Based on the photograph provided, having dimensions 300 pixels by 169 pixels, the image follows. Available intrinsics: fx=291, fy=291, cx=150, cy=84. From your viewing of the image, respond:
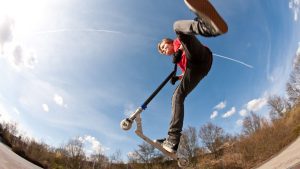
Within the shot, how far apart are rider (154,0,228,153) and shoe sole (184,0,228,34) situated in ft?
0.57

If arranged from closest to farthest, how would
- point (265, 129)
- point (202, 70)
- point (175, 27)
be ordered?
point (175, 27)
point (202, 70)
point (265, 129)

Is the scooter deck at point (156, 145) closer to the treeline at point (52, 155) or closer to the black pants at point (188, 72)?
the black pants at point (188, 72)

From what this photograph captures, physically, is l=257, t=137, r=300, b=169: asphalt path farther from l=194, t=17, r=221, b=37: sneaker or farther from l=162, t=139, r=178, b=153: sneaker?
l=194, t=17, r=221, b=37: sneaker

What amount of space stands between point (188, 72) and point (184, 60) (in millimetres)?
245

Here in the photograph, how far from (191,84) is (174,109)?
0.58 meters

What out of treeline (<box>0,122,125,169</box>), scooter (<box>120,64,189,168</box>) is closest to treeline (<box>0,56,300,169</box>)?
treeline (<box>0,122,125,169</box>)

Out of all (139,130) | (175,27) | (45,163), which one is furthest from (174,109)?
(45,163)

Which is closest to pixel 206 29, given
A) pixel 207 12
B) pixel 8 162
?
pixel 207 12

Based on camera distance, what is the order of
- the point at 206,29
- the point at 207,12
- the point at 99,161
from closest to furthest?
1. the point at 207,12
2. the point at 206,29
3. the point at 99,161

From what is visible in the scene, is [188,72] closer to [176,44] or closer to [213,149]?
[176,44]

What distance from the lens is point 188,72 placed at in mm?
5371

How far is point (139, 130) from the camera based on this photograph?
6309 mm

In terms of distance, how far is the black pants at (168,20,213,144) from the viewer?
4.75m

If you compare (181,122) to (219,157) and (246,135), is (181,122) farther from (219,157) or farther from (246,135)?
(246,135)
